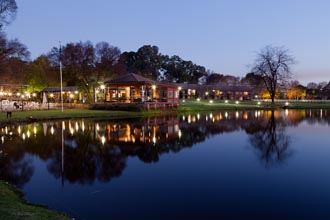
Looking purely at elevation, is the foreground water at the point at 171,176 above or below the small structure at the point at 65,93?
below

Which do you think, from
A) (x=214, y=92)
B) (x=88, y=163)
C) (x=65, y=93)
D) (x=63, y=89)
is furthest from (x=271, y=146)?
(x=214, y=92)

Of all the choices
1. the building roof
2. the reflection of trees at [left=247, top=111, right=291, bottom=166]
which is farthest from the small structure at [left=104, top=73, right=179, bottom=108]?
the reflection of trees at [left=247, top=111, right=291, bottom=166]

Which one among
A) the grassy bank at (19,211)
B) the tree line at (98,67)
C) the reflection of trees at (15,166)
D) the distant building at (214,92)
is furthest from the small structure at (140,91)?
the distant building at (214,92)

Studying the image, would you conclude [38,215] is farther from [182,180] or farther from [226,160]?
[226,160]

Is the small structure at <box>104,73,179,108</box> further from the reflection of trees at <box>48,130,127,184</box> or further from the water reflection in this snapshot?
the reflection of trees at <box>48,130,127,184</box>

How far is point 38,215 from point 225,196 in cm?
446

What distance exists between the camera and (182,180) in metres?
9.48

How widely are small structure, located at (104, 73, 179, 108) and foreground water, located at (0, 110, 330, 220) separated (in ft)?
72.6

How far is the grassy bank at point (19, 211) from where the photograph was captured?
5.61 m

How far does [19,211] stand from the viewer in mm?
5906

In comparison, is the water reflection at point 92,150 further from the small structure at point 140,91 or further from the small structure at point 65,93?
the small structure at point 65,93

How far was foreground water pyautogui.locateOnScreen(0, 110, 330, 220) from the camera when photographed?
7.11 m

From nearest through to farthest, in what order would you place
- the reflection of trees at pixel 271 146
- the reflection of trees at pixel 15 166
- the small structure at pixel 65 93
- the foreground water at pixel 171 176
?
the foreground water at pixel 171 176, the reflection of trees at pixel 15 166, the reflection of trees at pixel 271 146, the small structure at pixel 65 93

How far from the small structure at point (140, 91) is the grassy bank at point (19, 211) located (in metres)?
30.8
